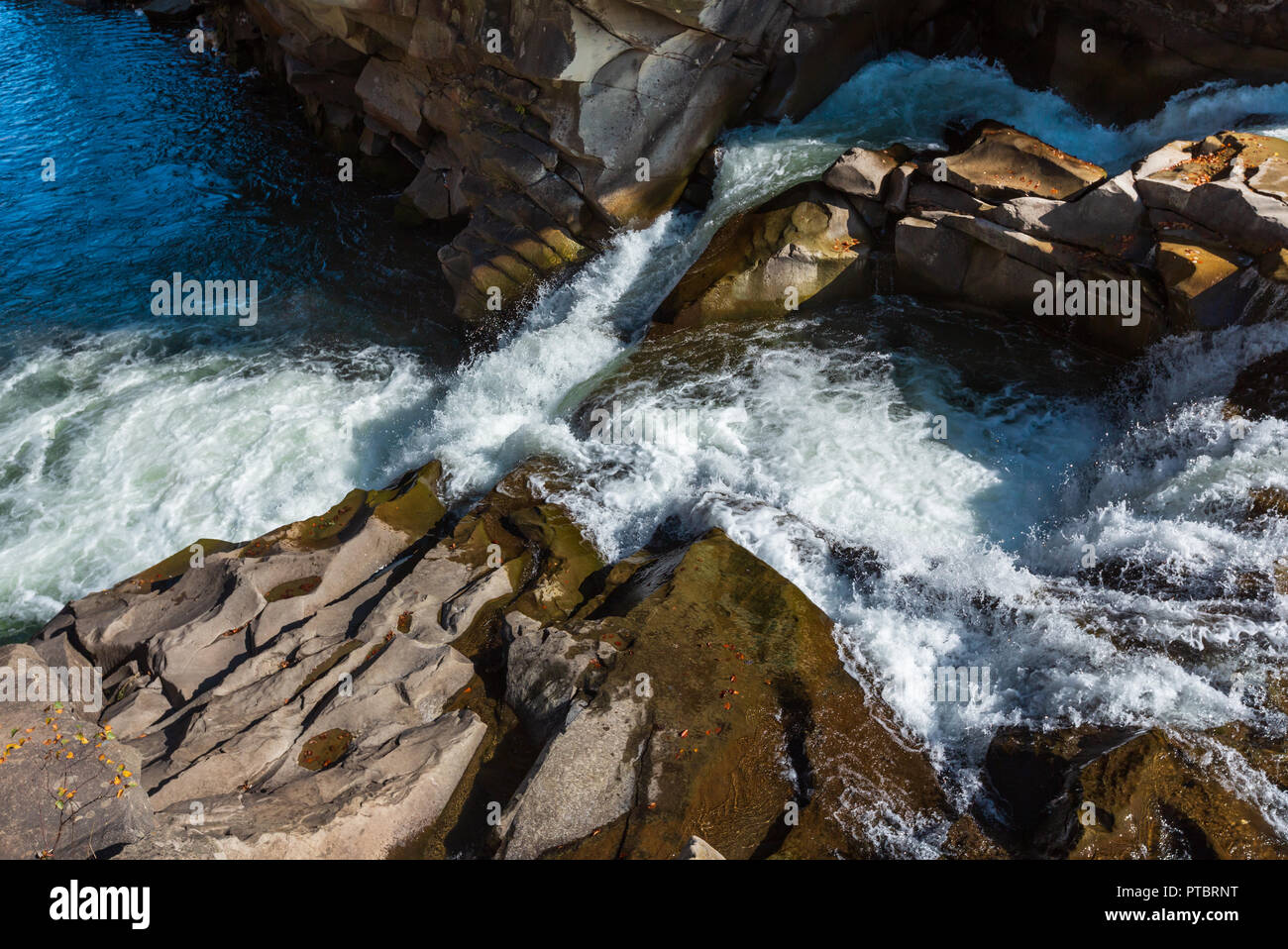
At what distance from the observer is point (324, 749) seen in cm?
853

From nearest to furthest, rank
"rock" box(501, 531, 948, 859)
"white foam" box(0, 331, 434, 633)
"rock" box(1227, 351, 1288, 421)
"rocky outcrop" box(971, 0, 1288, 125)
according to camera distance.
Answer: "rock" box(501, 531, 948, 859)
"rock" box(1227, 351, 1288, 421)
"white foam" box(0, 331, 434, 633)
"rocky outcrop" box(971, 0, 1288, 125)

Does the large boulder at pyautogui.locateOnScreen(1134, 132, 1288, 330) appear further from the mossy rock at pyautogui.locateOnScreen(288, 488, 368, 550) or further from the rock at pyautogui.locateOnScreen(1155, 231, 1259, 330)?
the mossy rock at pyautogui.locateOnScreen(288, 488, 368, 550)

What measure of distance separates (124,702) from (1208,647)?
10.3 metres

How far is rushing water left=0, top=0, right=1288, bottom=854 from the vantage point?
877 centimetres

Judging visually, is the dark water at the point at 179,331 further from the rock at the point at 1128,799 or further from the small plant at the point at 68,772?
the rock at the point at 1128,799

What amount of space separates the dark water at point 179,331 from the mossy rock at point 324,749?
198 inches

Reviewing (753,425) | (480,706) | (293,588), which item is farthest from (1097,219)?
(293,588)

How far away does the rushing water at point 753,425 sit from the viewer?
28.8 feet

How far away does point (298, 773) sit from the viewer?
8.27 meters

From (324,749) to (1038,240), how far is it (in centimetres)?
1077

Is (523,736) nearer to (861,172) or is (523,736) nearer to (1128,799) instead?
(1128,799)

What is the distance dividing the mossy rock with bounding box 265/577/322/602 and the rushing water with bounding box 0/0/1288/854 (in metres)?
2.16

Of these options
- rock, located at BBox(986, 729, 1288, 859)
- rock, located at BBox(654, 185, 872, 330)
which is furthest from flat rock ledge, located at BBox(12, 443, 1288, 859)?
rock, located at BBox(654, 185, 872, 330)
